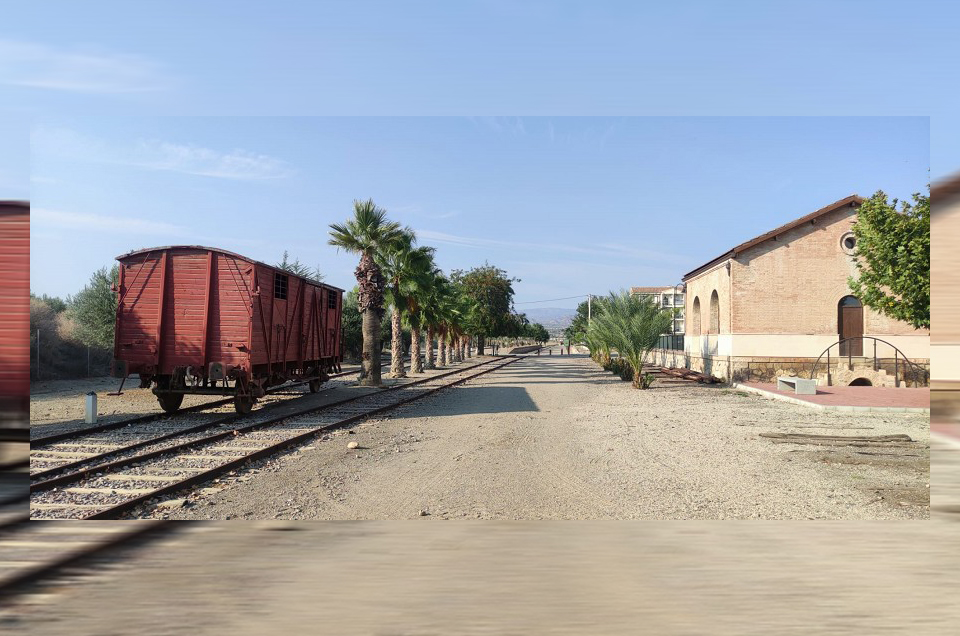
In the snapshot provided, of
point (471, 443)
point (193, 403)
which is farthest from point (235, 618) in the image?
point (193, 403)

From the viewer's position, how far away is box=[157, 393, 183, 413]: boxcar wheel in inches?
600

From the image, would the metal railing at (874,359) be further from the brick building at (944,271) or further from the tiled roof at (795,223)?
the brick building at (944,271)

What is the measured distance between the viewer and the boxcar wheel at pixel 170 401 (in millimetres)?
→ 15242

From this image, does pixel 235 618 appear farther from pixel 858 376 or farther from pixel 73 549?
pixel 858 376

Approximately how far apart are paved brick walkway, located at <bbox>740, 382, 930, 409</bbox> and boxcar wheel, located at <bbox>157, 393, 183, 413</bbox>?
1693cm

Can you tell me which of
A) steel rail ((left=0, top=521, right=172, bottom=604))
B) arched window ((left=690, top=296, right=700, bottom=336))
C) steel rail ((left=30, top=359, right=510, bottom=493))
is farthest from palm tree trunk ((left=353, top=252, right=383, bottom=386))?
steel rail ((left=0, top=521, right=172, bottom=604))

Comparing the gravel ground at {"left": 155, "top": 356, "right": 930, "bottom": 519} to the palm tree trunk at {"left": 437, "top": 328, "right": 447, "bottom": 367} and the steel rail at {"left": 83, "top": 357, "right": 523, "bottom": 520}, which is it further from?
the palm tree trunk at {"left": 437, "top": 328, "right": 447, "bottom": 367}

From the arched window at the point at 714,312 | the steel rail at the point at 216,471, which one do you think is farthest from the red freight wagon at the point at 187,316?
the arched window at the point at 714,312

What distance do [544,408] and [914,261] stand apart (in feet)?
36.1

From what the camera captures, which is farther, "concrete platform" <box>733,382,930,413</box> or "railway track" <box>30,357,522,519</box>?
"concrete platform" <box>733,382,930,413</box>

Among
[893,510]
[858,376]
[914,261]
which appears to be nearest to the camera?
[893,510]

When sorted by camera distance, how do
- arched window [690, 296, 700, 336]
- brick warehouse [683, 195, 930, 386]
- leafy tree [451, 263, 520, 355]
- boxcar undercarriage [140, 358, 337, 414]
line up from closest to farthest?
boxcar undercarriage [140, 358, 337, 414] < brick warehouse [683, 195, 930, 386] < arched window [690, 296, 700, 336] < leafy tree [451, 263, 520, 355]

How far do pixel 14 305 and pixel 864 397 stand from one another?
20.8 metres

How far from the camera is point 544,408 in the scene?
17516 millimetres
